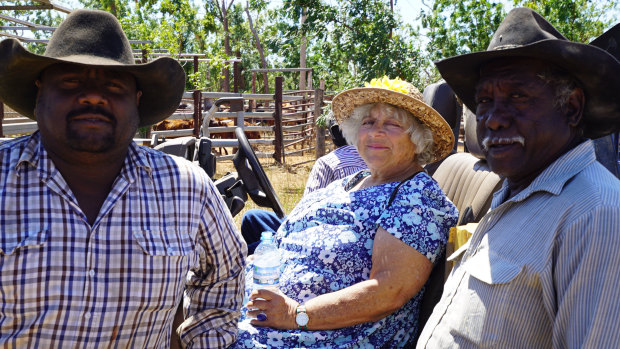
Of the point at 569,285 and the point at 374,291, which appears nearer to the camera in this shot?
the point at 569,285

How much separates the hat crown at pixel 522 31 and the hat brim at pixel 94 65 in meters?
1.20

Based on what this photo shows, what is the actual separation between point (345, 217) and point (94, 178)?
47.6 inches

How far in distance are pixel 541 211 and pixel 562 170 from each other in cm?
15

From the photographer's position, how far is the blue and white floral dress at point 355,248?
8.25 feet

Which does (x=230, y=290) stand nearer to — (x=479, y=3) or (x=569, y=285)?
(x=569, y=285)

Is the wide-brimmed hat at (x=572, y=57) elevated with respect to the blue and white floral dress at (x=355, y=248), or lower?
elevated

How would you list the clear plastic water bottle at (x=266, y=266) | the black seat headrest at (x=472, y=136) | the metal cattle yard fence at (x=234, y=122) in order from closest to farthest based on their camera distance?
the clear plastic water bottle at (x=266, y=266) → the black seat headrest at (x=472, y=136) → the metal cattle yard fence at (x=234, y=122)

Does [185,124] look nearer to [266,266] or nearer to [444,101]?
[444,101]

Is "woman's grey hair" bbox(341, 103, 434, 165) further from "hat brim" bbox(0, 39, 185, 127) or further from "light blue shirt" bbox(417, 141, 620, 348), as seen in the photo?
"hat brim" bbox(0, 39, 185, 127)

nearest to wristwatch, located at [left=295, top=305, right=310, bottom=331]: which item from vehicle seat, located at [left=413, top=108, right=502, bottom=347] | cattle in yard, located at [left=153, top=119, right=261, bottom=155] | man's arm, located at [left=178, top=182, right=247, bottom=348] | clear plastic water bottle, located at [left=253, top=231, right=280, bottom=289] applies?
clear plastic water bottle, located at [left=253, top=231, right=280, bottom=289]

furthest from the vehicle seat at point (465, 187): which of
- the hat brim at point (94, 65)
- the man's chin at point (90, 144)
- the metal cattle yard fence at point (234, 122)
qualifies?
the metal cattle yard fence at point (234, 122)

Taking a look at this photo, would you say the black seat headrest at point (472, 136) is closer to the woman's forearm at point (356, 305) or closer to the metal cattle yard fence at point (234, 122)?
the woman's forearm at point (356, 305)

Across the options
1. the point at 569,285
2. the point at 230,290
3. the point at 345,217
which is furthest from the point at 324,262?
the point at 569,285

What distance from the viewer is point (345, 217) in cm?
273
